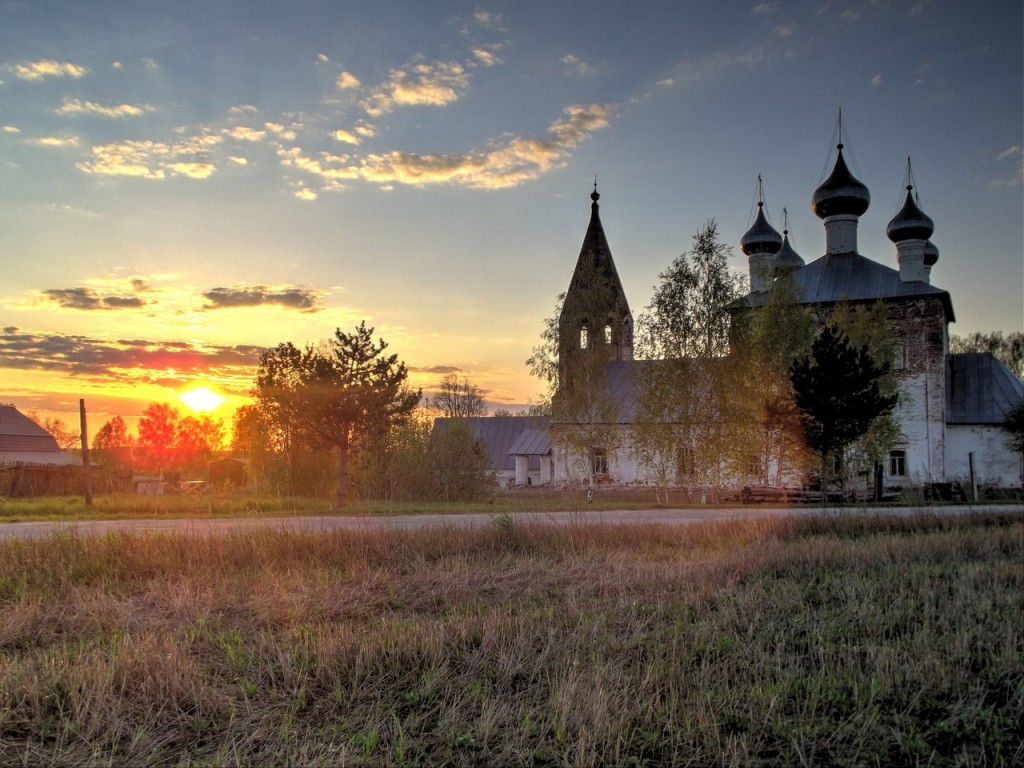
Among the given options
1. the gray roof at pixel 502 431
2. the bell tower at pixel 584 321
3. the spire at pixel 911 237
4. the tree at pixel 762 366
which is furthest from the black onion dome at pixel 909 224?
the gray roof at pixel 502 431

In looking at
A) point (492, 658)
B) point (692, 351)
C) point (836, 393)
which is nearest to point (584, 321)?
point (692, 351)

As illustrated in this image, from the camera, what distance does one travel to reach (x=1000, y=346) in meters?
58.7

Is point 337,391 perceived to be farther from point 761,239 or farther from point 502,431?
point 502,431

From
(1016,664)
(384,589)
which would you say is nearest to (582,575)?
(384,589)

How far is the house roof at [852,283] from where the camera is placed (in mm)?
34250

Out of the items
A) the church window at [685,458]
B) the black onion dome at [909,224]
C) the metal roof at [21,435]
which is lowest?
the church window at [685,458]

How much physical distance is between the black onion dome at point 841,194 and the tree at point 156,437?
6125 centimetres

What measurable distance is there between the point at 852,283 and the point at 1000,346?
3236 cm

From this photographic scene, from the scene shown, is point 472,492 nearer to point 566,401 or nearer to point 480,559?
point 566,401

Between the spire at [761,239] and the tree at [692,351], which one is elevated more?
the spire at [761,239]

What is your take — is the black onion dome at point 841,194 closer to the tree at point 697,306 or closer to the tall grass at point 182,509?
the tree at point 697,306

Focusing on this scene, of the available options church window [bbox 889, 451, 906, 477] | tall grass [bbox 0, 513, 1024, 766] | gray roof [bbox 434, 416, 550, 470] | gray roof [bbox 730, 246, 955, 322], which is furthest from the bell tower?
gray roof [bbox 434, 416, 550, 470]

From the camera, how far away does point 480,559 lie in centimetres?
1084

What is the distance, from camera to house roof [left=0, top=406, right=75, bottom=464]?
4719cm
